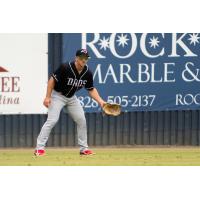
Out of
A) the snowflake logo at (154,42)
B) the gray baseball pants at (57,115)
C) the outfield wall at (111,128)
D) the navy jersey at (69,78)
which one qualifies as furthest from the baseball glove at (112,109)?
the snowflake logo at (154,42)

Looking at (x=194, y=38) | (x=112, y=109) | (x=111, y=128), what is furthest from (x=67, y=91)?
(x=194, y=38)

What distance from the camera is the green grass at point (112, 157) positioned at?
12.0 metres

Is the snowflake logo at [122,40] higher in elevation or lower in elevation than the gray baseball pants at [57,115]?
higher

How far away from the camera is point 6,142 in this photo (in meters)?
15.2

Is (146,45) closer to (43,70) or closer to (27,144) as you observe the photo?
(43,70)

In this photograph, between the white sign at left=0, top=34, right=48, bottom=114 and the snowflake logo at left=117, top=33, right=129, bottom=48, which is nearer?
the white sign at left=0, top=34, right=48, bottom=114

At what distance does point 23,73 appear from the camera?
48.8 feet

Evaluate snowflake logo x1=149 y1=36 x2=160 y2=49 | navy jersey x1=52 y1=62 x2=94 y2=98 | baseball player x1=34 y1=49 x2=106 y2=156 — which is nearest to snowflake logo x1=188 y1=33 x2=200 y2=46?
snowflake logo x1=149 y1=36 x2=160 y2=49

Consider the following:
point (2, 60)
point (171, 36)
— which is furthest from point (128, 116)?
point (2, 60)

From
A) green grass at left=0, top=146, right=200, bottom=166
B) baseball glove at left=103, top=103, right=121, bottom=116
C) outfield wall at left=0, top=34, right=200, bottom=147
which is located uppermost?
baseball glove at left=103, top=103, right=121, bottom=116

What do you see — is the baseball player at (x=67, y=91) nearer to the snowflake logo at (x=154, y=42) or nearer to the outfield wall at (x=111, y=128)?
the outfield wall at (x=111, y=128)

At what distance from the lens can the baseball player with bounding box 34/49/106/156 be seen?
12172mm

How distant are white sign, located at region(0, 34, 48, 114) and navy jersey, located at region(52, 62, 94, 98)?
8.58 ft

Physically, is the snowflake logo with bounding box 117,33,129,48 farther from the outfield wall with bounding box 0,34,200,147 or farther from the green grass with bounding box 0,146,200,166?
the green grass with bounding box 0,146,200,166
